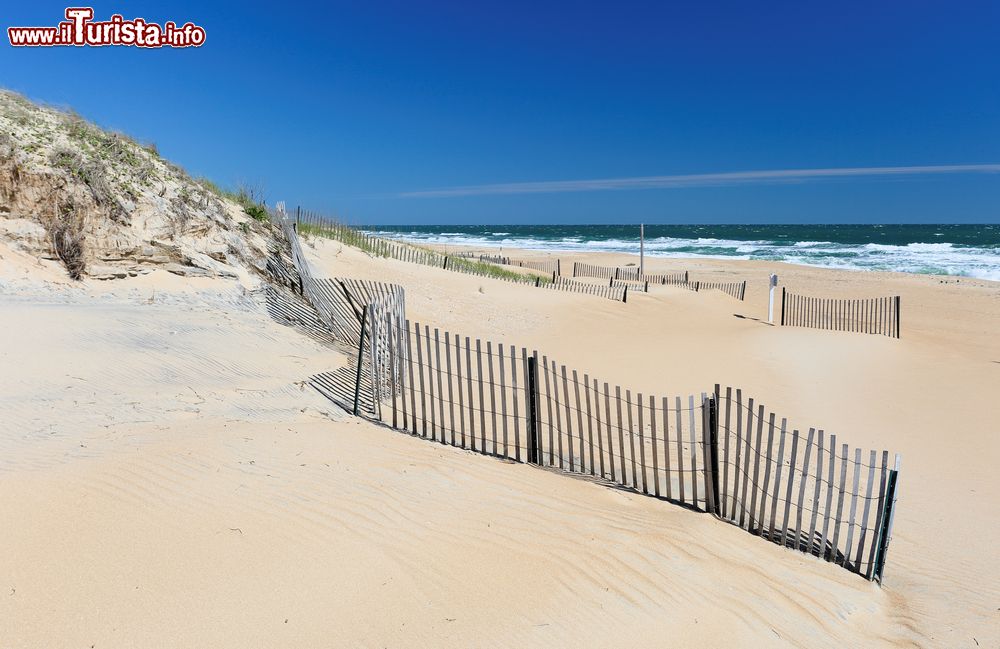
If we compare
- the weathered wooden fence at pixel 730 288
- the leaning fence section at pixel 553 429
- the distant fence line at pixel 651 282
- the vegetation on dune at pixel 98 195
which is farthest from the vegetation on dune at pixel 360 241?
the leaning fence section at pixel 553 429

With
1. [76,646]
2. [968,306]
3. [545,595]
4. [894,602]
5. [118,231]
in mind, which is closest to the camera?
[76,646]

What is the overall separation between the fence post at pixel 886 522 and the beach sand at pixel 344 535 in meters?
0.18

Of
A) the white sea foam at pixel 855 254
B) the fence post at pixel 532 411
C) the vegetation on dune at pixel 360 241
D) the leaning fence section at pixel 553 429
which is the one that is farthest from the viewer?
the white sea foam at pixel 855 254

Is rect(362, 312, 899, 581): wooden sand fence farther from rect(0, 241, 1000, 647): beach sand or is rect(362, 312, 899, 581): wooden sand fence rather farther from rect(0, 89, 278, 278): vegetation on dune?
rect(0, 89, 278, 278): vegetation on dune

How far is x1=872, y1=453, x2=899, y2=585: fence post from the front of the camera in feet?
15.0

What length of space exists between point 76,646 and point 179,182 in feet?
41.6

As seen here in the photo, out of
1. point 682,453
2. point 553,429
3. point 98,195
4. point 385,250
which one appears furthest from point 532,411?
point 385,250

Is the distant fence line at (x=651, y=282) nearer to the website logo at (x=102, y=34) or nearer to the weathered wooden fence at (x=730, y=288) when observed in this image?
the weathered wooden fence at (x=730, y=288)

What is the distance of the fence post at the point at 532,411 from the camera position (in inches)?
A: 238

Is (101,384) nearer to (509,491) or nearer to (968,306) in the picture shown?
(509,491)

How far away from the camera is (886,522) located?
15.1 ft

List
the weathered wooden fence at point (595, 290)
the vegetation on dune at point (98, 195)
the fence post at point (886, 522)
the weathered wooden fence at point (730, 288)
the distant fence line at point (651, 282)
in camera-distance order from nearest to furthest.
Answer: the fence post at point (886, 522) < the vegetation on dune at point (98, 195) < the weathered wooden fence at point (595, 290) < the distant fence line at point (651, 282) < the weathered wooden fence at point (730, 288)

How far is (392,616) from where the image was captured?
3273 mm

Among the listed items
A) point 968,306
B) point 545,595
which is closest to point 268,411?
point 545,595
